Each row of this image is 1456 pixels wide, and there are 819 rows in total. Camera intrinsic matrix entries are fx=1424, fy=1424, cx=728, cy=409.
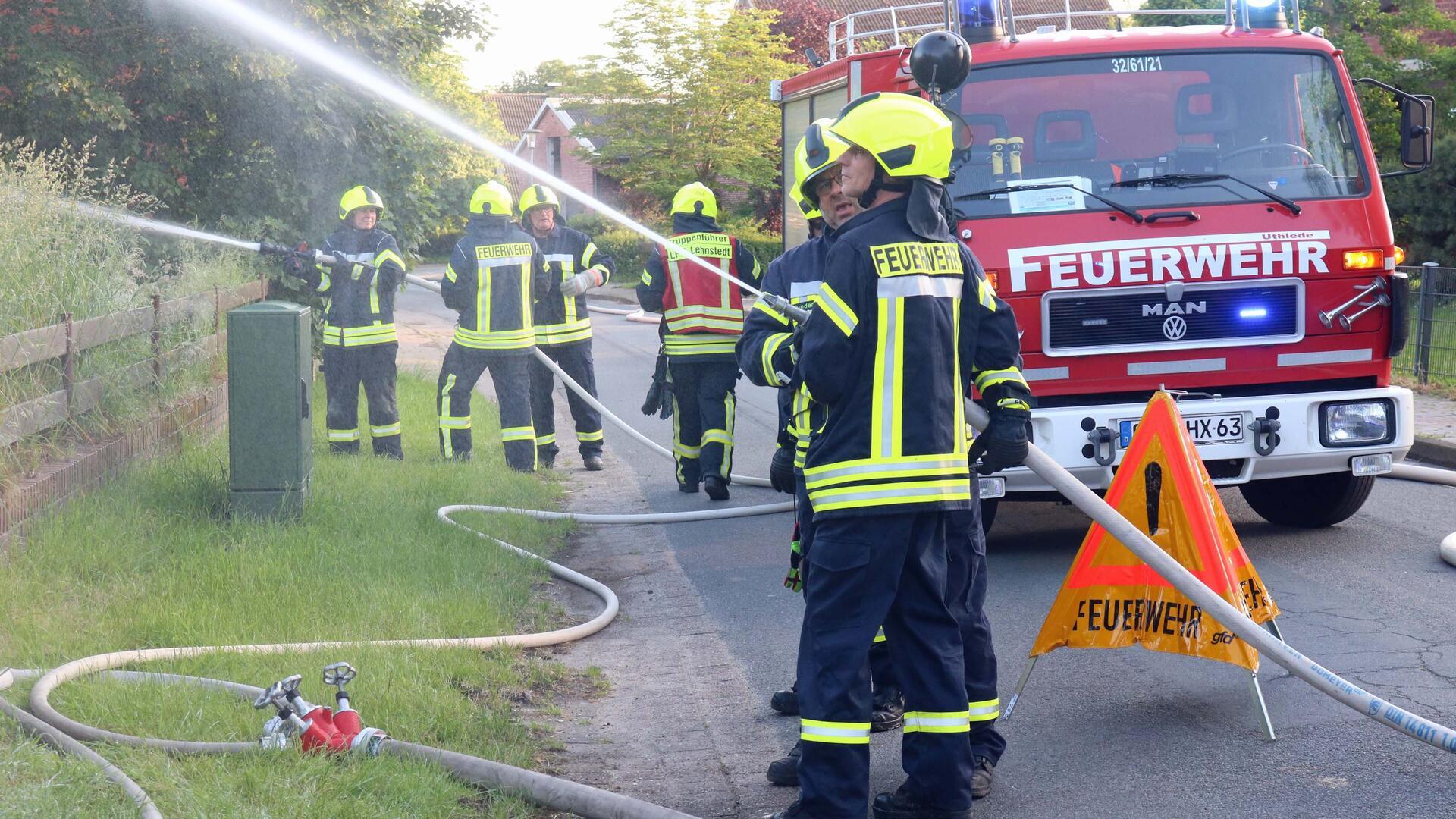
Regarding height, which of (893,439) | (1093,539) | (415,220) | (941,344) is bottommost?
(1093,539)

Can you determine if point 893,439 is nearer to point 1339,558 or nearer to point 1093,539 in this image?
point 1093,539

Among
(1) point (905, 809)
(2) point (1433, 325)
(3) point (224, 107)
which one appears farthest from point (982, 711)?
(3) point (224, 107)

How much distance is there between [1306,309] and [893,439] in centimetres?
362

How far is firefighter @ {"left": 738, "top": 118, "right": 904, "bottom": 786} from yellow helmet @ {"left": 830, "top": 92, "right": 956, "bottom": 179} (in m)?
0.07

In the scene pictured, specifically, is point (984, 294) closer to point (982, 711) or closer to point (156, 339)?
point (982, 711)

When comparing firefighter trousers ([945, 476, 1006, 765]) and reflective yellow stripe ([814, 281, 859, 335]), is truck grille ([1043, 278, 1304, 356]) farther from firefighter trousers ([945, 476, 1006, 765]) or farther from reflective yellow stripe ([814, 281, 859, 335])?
reflective yellow stripe ([814, 281, 859, 335])

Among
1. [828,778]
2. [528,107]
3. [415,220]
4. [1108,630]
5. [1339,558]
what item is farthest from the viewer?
[528,107]

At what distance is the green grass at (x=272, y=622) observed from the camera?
12.4 ft

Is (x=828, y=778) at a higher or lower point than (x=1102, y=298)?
lower

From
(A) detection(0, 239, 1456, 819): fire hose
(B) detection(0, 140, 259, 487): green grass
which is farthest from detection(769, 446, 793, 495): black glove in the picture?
(B) detection(0, 140, 259, 487): green grass

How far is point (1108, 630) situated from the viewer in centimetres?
471

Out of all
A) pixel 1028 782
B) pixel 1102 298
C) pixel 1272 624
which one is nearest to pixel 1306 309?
pixel 1102 298

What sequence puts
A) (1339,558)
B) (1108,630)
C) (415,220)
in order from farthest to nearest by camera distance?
(415,220) → (1339,558) → (1108,630)

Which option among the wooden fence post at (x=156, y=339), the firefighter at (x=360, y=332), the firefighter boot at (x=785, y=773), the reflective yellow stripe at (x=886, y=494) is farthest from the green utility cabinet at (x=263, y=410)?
the reflective yellow stripe at (x=886, y=494)
